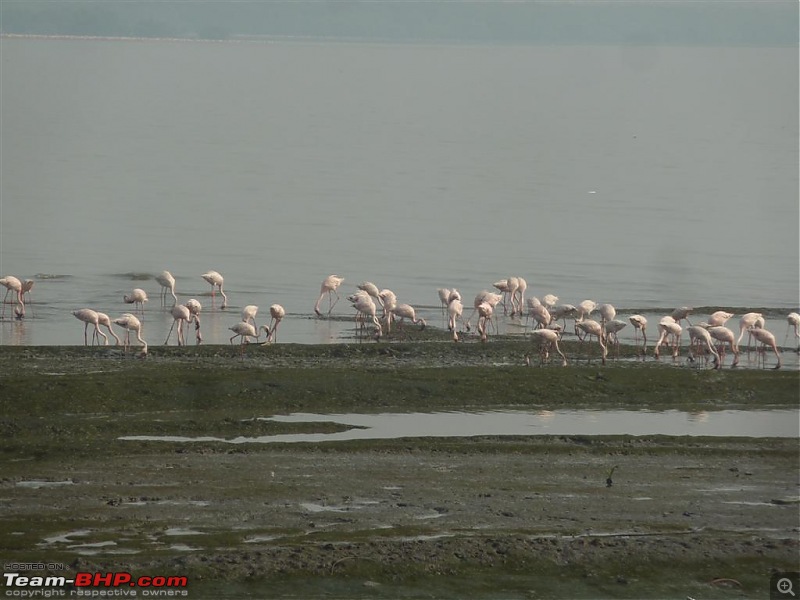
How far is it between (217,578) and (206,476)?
3.15 meters

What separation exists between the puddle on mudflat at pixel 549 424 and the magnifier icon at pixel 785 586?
5247mm

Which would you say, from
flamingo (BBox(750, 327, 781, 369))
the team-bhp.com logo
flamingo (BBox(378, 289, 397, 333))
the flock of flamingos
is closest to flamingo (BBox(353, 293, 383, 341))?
the flock of flamingos

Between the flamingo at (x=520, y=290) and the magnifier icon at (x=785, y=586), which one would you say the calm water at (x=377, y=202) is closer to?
the flamingo at (x=520, y=290)

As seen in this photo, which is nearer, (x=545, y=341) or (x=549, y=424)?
(x=549, y=424)

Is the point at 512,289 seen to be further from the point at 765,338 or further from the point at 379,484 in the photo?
the point at 379,484

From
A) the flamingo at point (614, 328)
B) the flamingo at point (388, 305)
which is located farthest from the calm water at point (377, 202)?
the flamingo at point (614, 328)

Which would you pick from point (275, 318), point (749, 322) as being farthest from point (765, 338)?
point (275, 318)

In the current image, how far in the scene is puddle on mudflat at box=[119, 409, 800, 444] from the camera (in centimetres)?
1739

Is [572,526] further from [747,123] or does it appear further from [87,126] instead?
[747,123]

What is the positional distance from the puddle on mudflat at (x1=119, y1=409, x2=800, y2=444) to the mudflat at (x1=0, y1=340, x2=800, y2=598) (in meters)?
0.28

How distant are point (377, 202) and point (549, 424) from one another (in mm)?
33329

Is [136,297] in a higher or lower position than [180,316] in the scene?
higher

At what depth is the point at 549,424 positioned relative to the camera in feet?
59.8

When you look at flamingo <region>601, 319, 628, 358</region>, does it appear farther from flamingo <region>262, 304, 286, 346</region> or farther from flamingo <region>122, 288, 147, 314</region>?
flamingo <region>122, 288, 147, 314</region>
